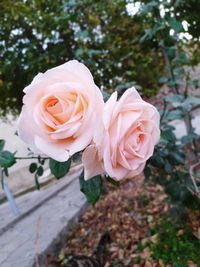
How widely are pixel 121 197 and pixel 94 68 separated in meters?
1.25

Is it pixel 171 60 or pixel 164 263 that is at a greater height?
pixel 171 60

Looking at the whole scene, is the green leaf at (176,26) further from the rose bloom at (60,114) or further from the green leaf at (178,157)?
the rose bloom at (60,114)

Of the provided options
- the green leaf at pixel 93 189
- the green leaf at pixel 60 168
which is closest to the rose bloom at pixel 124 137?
the green leaf at pixel 60 168

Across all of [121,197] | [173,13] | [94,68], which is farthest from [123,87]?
[121,197]

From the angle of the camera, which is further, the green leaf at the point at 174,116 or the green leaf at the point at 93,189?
the green leaf at the point at 174,116

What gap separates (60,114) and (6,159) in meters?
0.44

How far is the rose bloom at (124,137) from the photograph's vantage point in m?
0.53

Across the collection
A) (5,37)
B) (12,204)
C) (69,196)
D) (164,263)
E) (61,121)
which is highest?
(61,121)

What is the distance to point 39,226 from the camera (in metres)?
2.46

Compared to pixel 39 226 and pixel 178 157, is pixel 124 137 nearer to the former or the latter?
pixel 178 157

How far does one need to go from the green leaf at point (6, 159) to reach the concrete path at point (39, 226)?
0.58 metres

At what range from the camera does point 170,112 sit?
1.56 m

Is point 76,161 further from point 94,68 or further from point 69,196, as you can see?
point 69,196

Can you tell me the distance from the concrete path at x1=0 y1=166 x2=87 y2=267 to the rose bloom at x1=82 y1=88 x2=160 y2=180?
962mm
